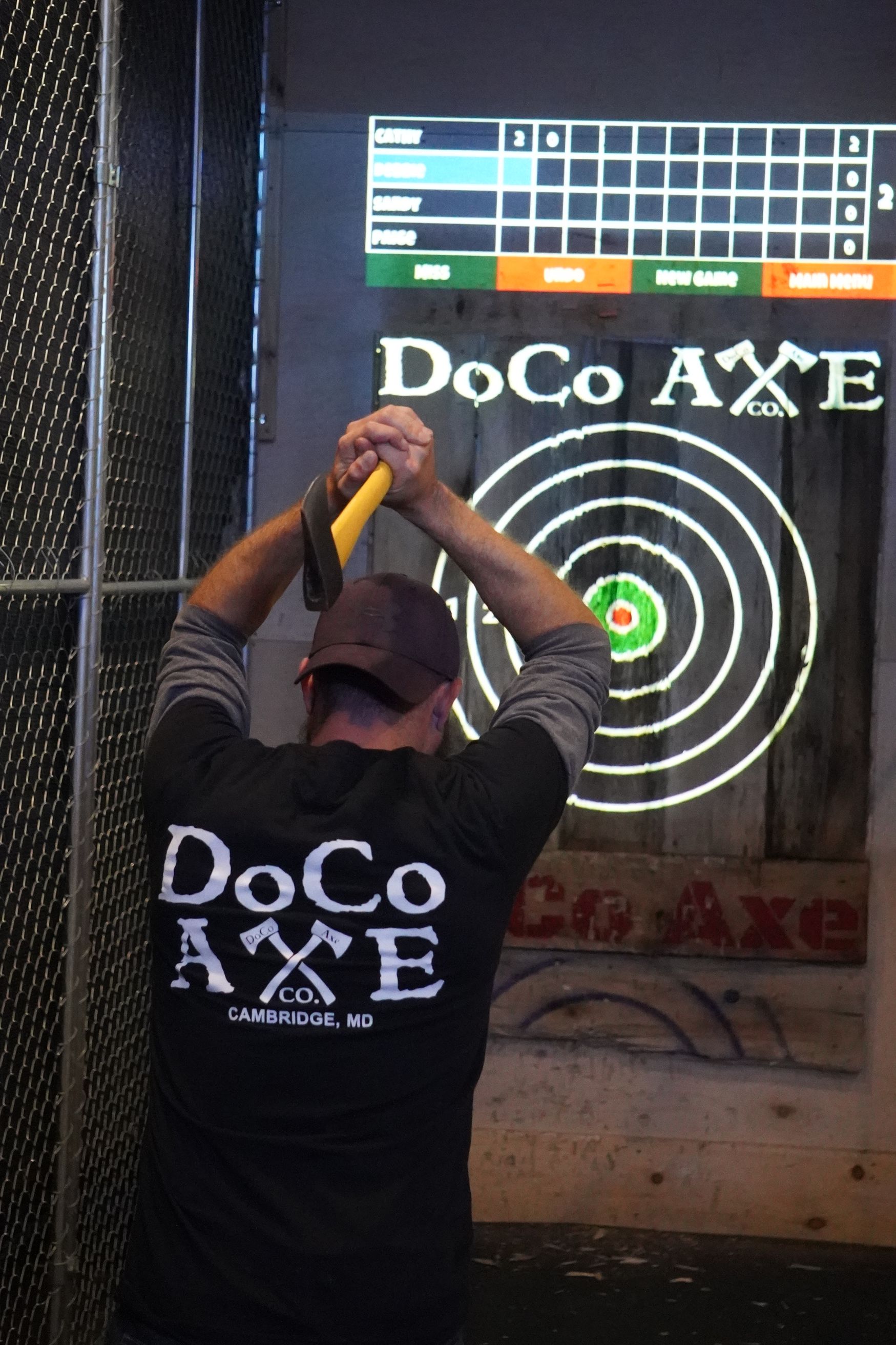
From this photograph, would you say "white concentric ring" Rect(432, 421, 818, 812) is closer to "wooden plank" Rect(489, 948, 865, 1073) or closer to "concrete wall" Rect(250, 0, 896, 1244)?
"concrete wall" Rect(250, 0, 896, 1244)

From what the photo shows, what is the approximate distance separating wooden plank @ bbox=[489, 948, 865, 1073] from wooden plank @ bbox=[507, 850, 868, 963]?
54mm

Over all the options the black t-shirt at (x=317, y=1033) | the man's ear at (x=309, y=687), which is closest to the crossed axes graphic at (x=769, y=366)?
the man's ear at (x=309, y=687)

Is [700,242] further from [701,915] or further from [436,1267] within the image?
[436,1267]

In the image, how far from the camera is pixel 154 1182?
1.69m

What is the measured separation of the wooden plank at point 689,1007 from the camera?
3822mm

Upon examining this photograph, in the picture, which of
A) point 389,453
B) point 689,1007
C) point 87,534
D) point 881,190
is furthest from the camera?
point 689,1007

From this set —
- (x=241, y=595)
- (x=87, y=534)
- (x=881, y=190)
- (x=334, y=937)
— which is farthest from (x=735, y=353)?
(x=334, y=937)

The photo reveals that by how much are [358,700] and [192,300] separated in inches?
73.6

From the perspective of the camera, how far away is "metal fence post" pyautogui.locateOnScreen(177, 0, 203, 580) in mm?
3324

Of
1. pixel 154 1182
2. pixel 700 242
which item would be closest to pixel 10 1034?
pixel 154 1182

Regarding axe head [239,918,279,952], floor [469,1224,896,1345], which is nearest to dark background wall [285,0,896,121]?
axe head [239,918,279,952]

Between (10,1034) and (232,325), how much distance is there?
6.35 ft

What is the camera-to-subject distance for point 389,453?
6.09 feet

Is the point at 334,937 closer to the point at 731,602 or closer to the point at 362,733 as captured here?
the point at 362,733
